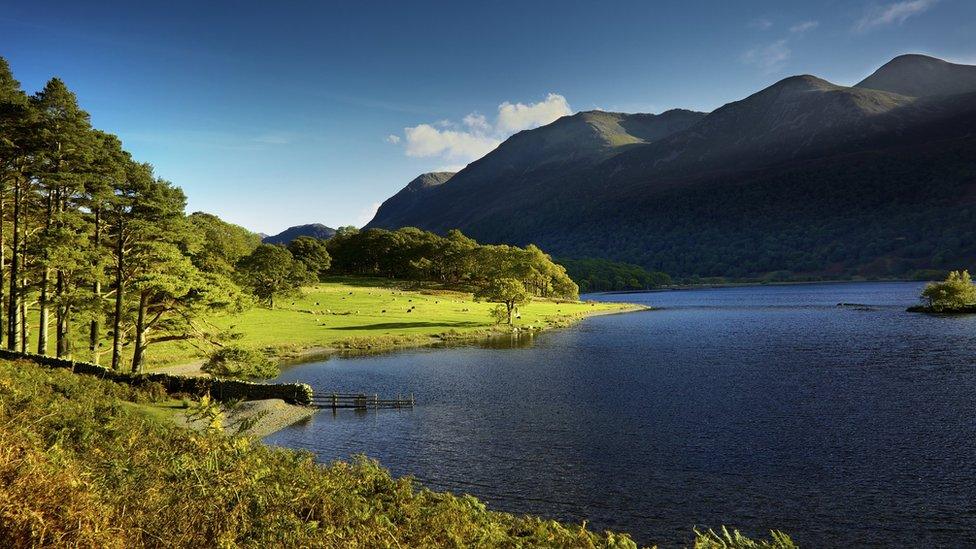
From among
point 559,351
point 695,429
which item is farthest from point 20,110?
point 559,351

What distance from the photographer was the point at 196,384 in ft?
148

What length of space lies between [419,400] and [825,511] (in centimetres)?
3434

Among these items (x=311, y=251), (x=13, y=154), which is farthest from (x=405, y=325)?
(x=311, y=251)

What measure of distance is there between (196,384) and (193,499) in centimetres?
3818

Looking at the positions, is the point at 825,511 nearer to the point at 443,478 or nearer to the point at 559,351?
the point at 443,478

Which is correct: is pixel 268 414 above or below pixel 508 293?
below

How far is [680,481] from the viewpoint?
29.0m

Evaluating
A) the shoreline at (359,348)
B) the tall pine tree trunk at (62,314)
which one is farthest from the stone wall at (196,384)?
the shoreline at (359,348)

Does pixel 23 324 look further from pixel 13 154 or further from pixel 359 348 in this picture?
pixel 359 348

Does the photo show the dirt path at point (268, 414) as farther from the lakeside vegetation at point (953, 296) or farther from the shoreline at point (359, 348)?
the lakeside vegetation at point (953, 296)

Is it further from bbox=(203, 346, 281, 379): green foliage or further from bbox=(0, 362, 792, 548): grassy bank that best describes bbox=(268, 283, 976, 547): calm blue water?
bbox=(0, 362, 792, 548): grassy bank

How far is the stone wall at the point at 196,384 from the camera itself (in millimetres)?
38688

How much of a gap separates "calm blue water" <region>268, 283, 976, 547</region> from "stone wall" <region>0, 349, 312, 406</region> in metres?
5.33

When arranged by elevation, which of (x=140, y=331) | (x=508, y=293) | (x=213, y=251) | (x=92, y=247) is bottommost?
(x=140, y=331)
